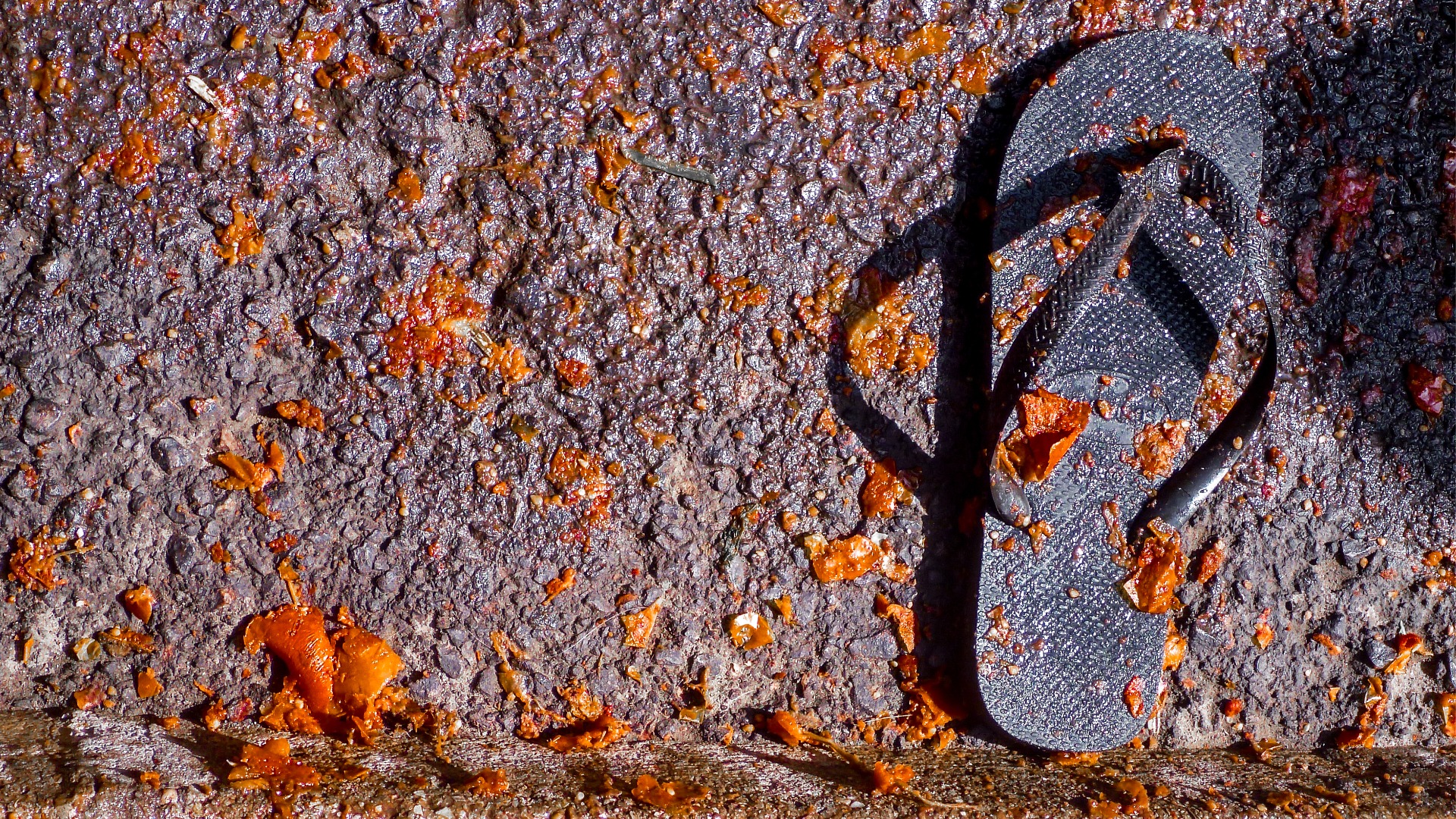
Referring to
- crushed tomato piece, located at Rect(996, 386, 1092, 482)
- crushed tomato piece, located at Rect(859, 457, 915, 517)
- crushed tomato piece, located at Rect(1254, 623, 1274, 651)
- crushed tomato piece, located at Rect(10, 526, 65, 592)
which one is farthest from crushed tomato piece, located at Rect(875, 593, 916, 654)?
crushed tomato piece, located at Rect(10, 526, 65, 592)

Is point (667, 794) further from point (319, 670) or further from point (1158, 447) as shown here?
point (1158, 447)

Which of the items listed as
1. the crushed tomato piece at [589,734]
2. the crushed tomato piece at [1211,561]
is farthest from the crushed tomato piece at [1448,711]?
the crushed tomato piece at [589,734]

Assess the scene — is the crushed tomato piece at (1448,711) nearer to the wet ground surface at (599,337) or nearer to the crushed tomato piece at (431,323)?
the wet ground surface at (599,337)

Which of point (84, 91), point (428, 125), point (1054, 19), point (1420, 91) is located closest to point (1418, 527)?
point (1420, 91)

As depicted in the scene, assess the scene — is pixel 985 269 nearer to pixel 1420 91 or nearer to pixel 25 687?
pixel 1420 91

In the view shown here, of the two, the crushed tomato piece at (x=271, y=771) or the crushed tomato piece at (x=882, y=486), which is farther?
the crushed tomato piece at (x=882, y=486)

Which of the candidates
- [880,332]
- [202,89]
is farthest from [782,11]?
[202,89]

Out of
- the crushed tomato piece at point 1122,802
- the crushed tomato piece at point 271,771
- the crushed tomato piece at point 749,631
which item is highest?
the crushed tomato piece at point 749,631
